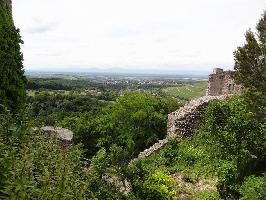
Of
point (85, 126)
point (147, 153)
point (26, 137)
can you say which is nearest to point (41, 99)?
point (85, 126)

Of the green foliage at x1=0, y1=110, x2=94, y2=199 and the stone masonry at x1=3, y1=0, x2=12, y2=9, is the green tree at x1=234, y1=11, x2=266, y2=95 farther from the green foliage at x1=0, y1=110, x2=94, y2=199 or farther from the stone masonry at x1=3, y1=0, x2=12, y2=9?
the green foliage at x1=0, y1=110, x2=94, y2=199

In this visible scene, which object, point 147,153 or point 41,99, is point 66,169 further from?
point 41,99

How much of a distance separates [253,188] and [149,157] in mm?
7402

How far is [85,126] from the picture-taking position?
36.1 meters

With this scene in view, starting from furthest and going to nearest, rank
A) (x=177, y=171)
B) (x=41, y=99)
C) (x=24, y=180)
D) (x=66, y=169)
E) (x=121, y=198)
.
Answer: (x=41, y=99)
(x=177, y=171)
(x=121, y=198)
(x=66, y=169)
(x=24, y=180)

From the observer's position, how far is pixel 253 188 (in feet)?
55.3

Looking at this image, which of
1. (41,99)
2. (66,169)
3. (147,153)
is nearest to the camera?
(66,169)

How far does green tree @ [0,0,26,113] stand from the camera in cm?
1402

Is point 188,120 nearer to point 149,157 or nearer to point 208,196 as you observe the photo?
point 149,157

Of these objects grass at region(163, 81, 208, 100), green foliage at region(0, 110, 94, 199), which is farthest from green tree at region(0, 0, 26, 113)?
grass at region(163, 81, 208, 100)

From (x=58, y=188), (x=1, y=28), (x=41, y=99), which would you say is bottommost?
(x=41, y=99)

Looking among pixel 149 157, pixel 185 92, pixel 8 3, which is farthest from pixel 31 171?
pixel 185 92

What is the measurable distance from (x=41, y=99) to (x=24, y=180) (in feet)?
181

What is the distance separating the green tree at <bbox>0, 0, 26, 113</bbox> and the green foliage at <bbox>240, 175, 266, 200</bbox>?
26.5 ft
